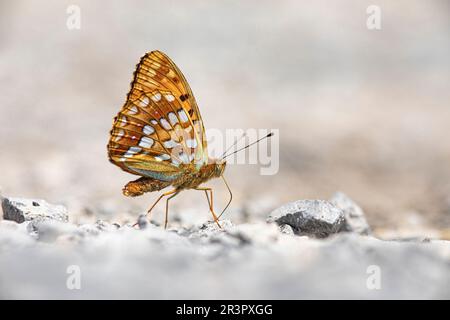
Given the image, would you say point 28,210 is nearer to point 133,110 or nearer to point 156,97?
point 133,110

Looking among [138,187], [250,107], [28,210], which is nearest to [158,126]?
[138,187]

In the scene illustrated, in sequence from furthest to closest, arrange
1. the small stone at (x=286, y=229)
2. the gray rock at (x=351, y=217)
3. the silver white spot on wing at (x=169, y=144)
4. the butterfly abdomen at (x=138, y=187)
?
the gray rock at (x=351, y=217) < the silver white spot on wing at (x=169, y=144) < the butterfly abdomen at (x=138, y=187) < the small stone at (x=286, y=229)

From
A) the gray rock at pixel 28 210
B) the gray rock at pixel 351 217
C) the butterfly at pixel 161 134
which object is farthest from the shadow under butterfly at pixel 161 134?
the gray rock at pixel 351 217

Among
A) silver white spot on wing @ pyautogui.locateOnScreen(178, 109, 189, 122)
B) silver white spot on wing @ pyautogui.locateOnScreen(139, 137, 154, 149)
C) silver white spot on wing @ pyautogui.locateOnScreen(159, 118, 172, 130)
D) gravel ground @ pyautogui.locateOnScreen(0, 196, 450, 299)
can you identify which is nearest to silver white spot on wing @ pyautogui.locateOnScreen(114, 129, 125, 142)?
silver white spot on wing @ pyautogui.locateOnScreen(139, 137, 154, 149)

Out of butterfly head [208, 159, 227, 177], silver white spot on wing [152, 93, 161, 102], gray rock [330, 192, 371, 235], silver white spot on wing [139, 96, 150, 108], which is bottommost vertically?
gray rock [330, 192, 371, 235]

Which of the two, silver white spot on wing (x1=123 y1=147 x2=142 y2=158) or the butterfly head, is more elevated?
silver white spot on wing (x1=123 y1=147 x2=142 y2=158)

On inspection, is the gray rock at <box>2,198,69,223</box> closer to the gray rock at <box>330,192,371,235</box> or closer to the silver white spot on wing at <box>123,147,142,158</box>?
the silver white spot on wing at <box>123,147,142,158</box>

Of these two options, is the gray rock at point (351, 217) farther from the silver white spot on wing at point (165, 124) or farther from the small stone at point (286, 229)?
the silver white spot on wing at point (165, 124)
